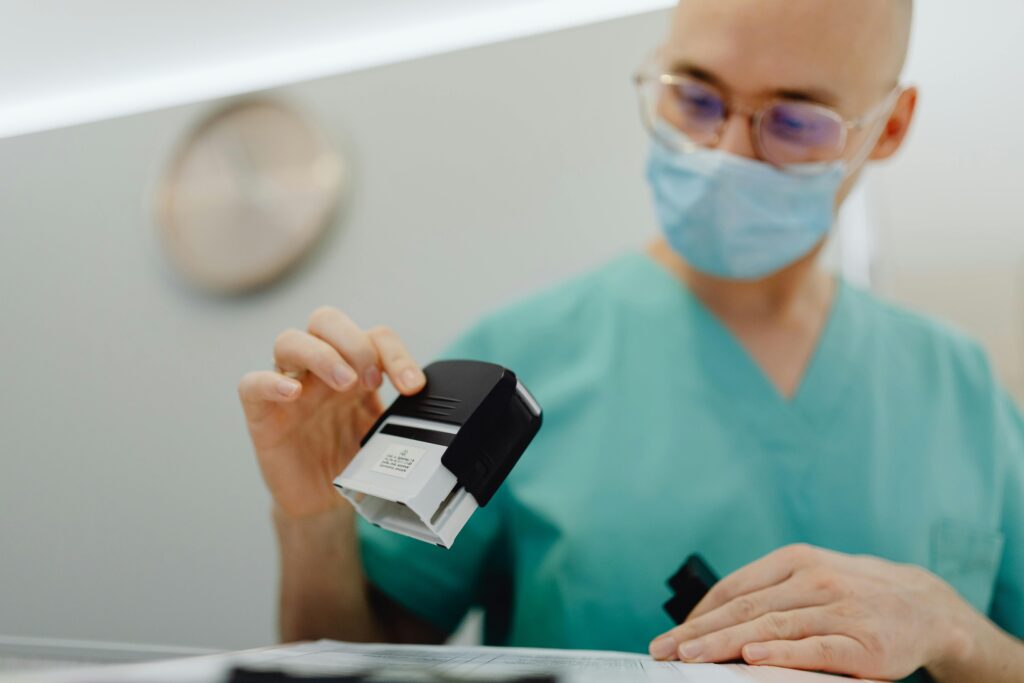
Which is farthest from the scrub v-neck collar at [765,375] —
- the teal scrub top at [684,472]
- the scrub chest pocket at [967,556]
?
the scrub chest pocket at [967,556]

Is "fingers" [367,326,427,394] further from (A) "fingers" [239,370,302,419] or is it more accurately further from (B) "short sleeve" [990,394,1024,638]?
(B) "short sleeve" [990,394,1024,638]

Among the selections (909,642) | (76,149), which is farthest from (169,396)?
(909,642)

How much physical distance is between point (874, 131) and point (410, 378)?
0.48m

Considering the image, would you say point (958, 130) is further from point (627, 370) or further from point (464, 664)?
point (464, 664)

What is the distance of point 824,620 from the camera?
0.39 m

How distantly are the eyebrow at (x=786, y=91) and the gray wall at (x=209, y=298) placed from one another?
20cm

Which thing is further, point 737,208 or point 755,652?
point 737,208

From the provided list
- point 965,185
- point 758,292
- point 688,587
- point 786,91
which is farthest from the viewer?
point 965,185

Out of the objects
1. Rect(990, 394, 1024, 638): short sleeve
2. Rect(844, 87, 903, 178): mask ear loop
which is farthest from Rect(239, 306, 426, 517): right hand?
Rect(990, 394, 1024, 638): short sleeve

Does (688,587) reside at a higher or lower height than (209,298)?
lower

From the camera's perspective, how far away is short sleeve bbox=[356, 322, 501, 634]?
58cm

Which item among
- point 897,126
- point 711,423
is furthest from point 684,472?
point 897,126

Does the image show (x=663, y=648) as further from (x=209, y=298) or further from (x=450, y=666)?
(x=209, y=298)

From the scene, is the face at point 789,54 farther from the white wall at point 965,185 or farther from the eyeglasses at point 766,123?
the white wall at point 965,185
